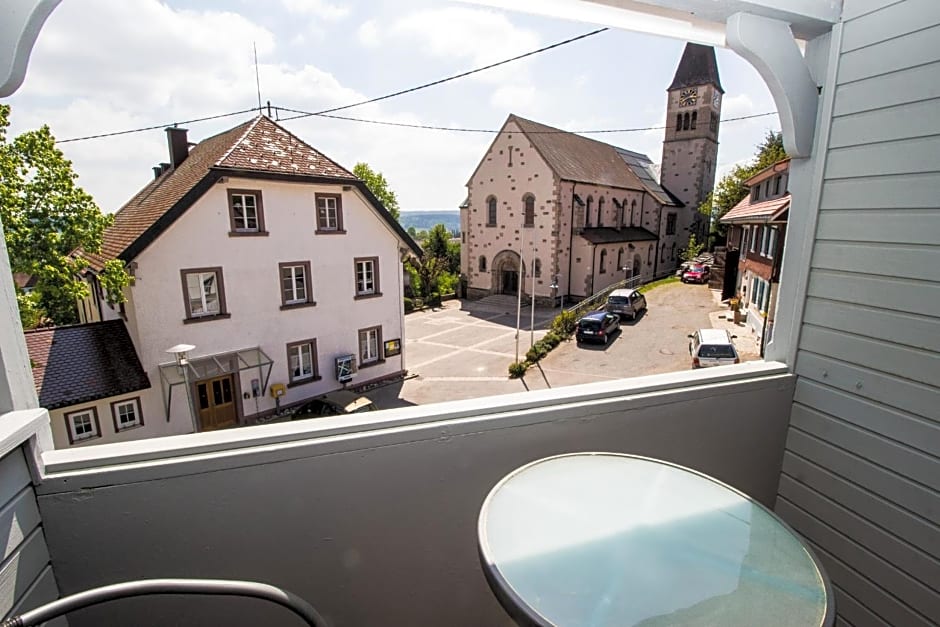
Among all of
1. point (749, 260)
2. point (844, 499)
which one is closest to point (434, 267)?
point (749, 260)

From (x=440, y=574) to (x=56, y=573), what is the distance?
1.09m

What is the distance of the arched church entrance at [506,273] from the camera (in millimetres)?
24328

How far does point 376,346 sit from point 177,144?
7.43 meters

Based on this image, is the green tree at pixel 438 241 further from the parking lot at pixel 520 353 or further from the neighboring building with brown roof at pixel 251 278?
the neighboring building with brown roof at pixel 251 278

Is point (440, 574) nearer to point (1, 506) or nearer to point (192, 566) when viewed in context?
point (192, 566)

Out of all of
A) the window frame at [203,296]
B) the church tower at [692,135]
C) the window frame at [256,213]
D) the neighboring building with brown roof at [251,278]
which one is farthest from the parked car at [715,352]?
the church tower at [692,135]

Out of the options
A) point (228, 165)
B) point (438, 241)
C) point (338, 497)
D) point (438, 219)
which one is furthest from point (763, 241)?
Answer: point (438, 219)

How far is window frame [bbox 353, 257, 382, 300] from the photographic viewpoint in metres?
11.3

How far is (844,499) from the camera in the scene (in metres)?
1.91

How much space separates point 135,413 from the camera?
28.2 feet

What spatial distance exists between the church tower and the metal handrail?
35.6m

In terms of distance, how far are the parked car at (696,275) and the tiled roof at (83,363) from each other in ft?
80.6

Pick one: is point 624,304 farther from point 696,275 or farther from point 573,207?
point 696,275

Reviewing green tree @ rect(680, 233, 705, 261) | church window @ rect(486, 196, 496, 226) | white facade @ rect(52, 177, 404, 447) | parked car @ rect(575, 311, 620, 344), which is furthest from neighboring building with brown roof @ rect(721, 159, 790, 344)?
green tree @ rect(680, 233, 705, 261)
